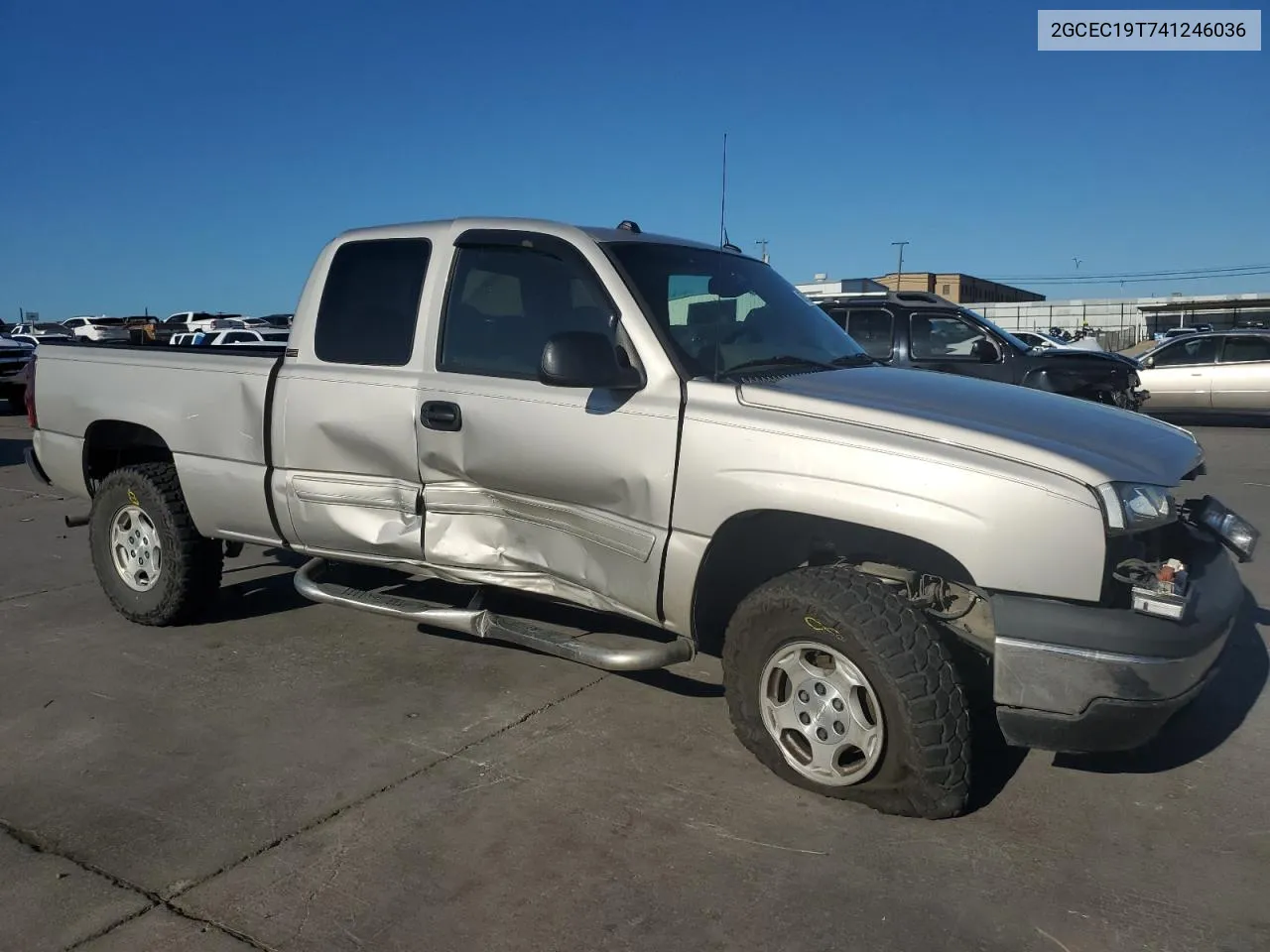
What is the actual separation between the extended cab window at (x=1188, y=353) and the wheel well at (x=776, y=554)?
15.1 m

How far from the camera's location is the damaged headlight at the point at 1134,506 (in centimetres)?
298

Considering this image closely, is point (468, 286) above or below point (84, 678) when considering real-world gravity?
above

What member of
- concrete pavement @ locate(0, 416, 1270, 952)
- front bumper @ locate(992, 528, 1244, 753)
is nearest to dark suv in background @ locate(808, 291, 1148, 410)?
concrete pavement @ locate(0, 416, 1270, 952)

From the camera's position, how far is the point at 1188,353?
16.6 m

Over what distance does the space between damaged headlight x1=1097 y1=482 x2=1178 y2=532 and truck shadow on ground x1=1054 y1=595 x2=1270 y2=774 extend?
0.63 m

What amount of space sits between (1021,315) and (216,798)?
6954cm

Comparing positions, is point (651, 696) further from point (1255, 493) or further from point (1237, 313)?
point (1237, 313)

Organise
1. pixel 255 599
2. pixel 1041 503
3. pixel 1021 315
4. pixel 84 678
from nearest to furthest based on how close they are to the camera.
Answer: pixel 1041 503 < pixel 84 678 < pixel 255 599 < pixel 1021 315

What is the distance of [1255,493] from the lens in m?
9.38

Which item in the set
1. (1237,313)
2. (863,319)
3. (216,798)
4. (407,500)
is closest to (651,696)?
(407,500)

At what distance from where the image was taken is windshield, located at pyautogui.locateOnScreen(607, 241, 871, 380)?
155 inches

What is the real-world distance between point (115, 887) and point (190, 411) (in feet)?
8.49

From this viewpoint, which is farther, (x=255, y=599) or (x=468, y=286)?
(x=255, y=599)

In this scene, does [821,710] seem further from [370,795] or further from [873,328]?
[873,328]
